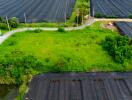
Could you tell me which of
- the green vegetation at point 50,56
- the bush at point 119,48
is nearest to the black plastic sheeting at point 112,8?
the green vegetation at point 50,56

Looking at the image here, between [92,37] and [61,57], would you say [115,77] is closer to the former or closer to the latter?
[61,57]

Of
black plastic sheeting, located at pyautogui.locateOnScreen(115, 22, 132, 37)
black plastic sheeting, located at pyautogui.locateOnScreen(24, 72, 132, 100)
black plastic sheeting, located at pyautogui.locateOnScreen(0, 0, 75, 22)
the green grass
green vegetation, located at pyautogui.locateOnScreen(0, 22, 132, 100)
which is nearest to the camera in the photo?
black plastic sheeting, located at pyautogui.locateOnScreen(24, 72, 132, 100)

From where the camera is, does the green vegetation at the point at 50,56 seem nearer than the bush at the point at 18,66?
No

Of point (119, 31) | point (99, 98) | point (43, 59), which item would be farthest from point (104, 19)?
point (99, 98)

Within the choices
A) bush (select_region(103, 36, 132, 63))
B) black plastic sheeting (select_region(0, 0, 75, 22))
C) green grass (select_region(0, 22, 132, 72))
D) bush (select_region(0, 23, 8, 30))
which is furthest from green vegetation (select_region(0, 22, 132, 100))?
black plastic sheeting (select_region(0, 0, 75, 22))

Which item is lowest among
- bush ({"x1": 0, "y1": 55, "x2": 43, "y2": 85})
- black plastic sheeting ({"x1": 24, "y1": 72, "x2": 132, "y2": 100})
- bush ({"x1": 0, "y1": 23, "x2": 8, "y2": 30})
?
black plastic sheeting ({"x1": 24, "y1": 72, "x2": 132, "y2": 100})

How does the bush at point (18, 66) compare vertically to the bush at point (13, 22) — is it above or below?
below

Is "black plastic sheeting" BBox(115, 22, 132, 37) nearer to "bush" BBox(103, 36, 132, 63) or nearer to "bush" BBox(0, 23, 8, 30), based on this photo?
"bush" BBox(103, 36, 132, 63)

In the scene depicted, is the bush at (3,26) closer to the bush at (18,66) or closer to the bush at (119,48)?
the bush at (18,66)
